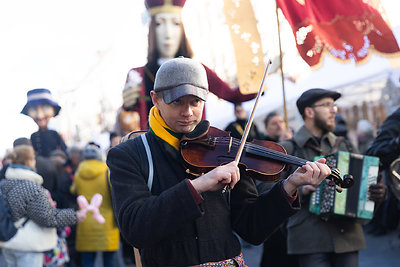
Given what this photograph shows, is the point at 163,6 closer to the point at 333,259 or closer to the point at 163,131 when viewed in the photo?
the point at 163,131

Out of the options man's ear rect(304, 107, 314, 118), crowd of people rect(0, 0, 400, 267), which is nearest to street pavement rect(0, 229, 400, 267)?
crowd of people rect(0, 0, 400, 267)

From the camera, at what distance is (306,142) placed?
4.27 m

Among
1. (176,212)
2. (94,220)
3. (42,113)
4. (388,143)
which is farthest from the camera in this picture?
(94,220)

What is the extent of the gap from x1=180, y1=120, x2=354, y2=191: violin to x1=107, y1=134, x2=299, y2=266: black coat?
7cm

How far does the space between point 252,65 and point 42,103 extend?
8.58 ft

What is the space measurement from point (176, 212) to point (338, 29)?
3.25m

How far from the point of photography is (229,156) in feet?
7.82

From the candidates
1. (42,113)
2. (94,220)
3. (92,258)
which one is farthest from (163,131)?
(92,258)

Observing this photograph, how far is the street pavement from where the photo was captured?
22.5ft

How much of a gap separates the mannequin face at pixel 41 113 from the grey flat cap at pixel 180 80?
3.78 m

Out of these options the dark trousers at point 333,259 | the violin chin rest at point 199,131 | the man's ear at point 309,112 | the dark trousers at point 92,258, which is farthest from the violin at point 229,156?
the dark trousers at point 92,258

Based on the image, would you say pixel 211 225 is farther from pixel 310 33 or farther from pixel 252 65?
pixel 310 33

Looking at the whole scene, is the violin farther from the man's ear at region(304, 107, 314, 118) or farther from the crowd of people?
the man's ear at region(304, 107, 314, 118)

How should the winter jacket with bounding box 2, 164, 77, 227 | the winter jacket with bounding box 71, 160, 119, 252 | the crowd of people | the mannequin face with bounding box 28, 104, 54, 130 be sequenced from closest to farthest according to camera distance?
the crowd of people → the winter jacket with bounding box 2, 164, 77, 227 → the mannequin face with bounding box 28, 104, 54, 130 → the winter jacket with bounding box 71, 160, 119, 252
